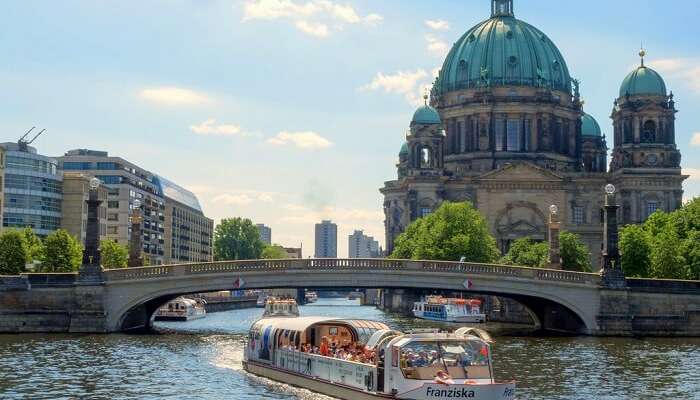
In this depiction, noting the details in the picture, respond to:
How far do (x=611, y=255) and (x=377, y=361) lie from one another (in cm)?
4910

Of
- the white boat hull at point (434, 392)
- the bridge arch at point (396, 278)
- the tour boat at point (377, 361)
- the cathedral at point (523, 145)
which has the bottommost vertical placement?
the white boat hull at point (434, 392)

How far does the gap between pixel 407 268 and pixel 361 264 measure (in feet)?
11.7

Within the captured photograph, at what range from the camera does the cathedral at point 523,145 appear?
168 metres

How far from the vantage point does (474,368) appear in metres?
50.0

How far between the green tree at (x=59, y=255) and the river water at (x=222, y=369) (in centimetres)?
2688

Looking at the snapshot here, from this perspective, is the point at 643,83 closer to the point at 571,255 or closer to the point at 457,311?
the point at 571,255

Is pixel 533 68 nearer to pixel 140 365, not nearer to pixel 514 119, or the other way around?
pixel 514 119

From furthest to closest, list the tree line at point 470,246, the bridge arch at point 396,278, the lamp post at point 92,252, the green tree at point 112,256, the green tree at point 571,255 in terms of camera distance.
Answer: the tree line at point 470,246 < the green tree at point 571,255 < the green tree at point 112,256 < the bridge arch at point 396,278 < the lamp post at point 92,252

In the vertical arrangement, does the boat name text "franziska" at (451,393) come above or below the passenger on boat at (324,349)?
below

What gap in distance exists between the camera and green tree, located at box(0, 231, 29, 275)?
112 m

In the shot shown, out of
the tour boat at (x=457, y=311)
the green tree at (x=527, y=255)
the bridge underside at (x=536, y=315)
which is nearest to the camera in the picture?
the bridge underside at (x=536, y=315)

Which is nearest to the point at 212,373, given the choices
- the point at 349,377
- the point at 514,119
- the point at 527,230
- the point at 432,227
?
the point at 349,377

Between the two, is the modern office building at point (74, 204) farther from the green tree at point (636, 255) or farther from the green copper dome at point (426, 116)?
the green tree at point (636, 255)

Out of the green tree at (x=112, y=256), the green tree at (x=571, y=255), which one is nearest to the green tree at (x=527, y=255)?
the green tree at (x=571, y=255)
